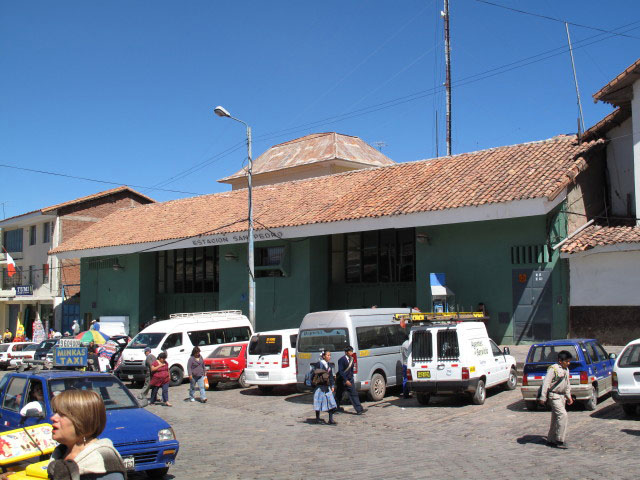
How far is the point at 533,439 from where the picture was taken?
11.6 m

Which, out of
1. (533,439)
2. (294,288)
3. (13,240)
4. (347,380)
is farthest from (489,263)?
(13,240)

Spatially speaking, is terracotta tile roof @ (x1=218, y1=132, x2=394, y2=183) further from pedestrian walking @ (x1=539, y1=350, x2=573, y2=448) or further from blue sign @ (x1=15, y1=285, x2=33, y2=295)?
pedestrian walking @ (x1=539, y1=350, x2=573, y2=448)

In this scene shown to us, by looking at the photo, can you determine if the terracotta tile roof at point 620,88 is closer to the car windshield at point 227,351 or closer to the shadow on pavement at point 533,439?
the shadow on pavement at point 533,439

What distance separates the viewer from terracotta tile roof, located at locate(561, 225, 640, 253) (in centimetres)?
1919

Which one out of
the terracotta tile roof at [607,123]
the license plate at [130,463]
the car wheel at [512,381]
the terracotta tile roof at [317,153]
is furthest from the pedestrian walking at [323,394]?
the terracotta tile roof at [317,153]

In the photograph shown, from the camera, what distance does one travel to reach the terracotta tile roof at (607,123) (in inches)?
850

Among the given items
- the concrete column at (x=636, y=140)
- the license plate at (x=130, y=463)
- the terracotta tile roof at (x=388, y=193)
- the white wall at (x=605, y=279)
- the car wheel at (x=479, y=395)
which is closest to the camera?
the license plate at (x=130, y=463)

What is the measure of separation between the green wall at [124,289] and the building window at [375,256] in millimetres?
11975

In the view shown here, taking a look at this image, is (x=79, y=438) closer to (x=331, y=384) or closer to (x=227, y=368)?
(x=331, y=384)

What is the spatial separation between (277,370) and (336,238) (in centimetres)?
939

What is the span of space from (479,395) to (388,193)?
11.1m

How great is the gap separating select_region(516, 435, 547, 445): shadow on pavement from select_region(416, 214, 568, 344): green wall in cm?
878

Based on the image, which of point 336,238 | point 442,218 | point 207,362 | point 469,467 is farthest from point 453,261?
point 469,467

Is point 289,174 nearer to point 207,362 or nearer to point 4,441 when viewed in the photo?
point 207,362
